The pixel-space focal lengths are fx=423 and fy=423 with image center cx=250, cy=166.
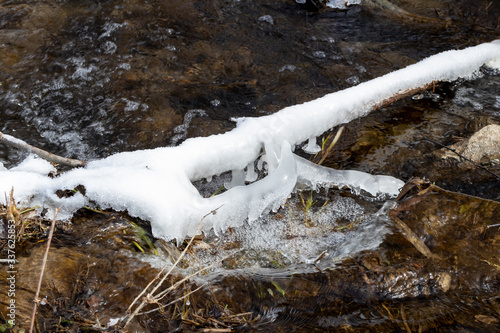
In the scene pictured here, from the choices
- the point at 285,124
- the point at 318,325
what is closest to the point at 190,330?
the point at 318,325

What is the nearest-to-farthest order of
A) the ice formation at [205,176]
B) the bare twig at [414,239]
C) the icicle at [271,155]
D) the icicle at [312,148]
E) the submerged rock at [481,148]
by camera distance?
the bare twig at [414,239] → the ice formation at [205,176] → the icicle at [271,155] → the icicle at [312,148] → the submerged rock at [481,148]

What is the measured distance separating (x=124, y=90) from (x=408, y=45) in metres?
3.42

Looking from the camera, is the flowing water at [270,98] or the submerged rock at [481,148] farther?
the submerged rock at [481,148]

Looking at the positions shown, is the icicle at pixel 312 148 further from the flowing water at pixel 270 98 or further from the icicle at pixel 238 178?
the icicle at pixel 238 178

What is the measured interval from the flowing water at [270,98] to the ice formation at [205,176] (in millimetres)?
198

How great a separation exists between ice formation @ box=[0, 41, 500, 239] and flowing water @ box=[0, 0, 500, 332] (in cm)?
20

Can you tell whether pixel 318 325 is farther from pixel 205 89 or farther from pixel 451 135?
pixel 205 89

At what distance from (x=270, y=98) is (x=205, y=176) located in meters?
1.74

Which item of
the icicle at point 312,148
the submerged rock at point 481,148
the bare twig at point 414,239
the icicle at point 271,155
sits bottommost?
the submerged rock at point 481,148

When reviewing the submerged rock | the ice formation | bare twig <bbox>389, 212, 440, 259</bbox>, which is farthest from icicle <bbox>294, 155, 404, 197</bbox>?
the submerged rock

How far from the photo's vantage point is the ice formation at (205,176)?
260cm

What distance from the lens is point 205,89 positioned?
4.51 metres

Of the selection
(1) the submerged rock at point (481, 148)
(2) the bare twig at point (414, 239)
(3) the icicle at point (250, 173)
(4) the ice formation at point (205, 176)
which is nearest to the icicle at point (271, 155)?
(4) the ice formation at point (205, 176)

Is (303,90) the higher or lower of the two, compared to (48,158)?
lower
